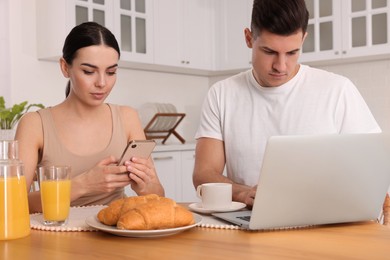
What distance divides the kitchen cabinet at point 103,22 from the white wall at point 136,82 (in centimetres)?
10

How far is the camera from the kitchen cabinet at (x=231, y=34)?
15.0 ft

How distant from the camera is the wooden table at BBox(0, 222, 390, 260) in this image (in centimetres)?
110

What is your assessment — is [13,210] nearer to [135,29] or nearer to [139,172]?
[139,172]

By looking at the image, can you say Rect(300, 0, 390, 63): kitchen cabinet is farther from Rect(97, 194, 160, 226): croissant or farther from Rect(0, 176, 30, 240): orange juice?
Rect(0, 176, 30, 240): orange juice

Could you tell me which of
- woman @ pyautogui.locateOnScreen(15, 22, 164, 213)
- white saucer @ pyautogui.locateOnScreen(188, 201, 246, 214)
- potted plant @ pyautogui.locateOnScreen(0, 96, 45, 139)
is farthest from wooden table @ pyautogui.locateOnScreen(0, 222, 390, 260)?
potted plant @ pyautogui.locateOnScreen(0, 96, 45, 139)

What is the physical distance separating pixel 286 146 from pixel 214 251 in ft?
0.87

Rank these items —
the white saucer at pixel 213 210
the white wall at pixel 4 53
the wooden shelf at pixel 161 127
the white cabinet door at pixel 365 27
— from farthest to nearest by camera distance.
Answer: the wooden shelf at pixel 161 127
the white cabinet door at pixel 365 27
the white wall at pixel 4 53
the white saucer at pixel 213 210

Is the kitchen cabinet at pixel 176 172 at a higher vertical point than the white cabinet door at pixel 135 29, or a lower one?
lower

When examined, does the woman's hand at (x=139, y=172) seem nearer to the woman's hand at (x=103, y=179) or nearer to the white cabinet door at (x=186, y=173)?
the woman's hand at (x=103, y=179)

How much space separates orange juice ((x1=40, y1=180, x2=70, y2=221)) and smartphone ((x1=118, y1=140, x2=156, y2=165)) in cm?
22

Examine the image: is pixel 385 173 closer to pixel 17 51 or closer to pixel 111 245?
pixel 111 245

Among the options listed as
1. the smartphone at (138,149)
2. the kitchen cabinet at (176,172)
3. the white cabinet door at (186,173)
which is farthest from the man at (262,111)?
the white cabinet door at (186,173)

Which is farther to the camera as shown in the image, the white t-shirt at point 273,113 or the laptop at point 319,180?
the white t-shirt at point 273,113

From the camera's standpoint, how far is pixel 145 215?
1234mm
